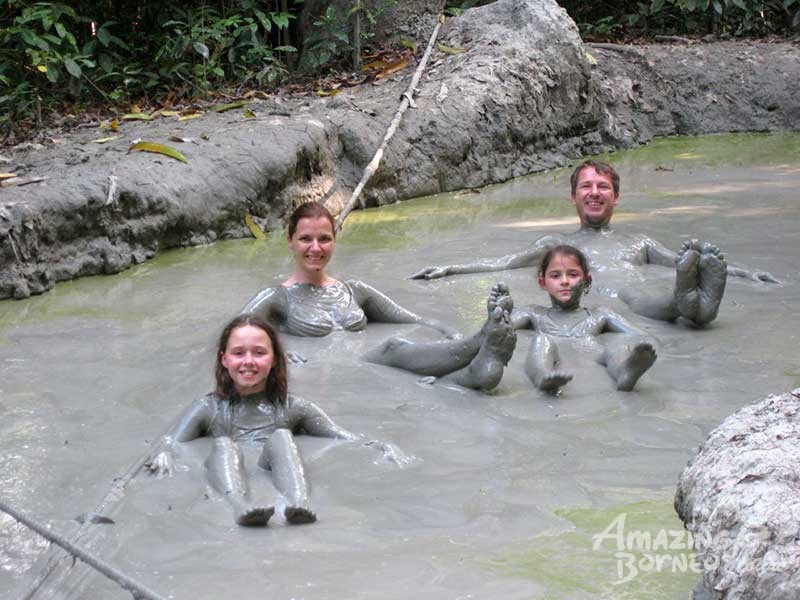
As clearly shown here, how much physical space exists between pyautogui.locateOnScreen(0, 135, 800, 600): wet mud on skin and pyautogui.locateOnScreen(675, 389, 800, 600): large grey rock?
383mm

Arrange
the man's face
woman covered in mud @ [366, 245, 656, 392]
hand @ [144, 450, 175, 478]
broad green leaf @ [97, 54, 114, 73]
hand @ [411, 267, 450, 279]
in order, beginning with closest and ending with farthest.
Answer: hand @ [144, 450, 175, 478], woman covered in mud @ [366, 245, 656, 392], hand @ [411, 267, 450, 279], the man's face, broad green leaf @ [97, 54, 114, 73]

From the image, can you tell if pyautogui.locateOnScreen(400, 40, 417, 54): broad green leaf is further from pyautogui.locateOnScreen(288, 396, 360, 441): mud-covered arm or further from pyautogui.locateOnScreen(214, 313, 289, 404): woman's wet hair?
pyautogui.locateOnScreen(288, 396, 360, 441): mud-covered arm

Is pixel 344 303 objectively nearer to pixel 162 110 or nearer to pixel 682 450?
pixel 682 450

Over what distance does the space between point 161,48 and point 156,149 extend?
4.79 meters

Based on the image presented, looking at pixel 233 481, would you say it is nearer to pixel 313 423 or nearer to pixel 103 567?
pixel 313 423

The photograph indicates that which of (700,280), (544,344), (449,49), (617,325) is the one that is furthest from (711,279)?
(449,49)

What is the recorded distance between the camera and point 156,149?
955cm

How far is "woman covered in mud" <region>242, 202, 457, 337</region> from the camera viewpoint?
6590 millimetres

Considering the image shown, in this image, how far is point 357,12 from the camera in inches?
548

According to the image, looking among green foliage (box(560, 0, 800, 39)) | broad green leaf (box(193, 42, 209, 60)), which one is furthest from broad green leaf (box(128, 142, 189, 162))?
green foliage (box(560, 0, 800, 39))

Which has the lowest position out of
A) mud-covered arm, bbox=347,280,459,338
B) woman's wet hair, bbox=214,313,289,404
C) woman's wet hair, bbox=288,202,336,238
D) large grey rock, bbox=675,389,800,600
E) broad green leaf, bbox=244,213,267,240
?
broad green leaf, bbox=244,213,267,240

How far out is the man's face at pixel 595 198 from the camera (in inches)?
311

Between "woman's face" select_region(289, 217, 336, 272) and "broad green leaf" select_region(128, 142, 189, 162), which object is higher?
"woman's face" select_region(289, 217, 336, 272)

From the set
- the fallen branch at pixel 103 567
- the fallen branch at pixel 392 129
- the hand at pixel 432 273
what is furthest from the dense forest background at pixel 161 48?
the fallen branch at pixel 103 567
